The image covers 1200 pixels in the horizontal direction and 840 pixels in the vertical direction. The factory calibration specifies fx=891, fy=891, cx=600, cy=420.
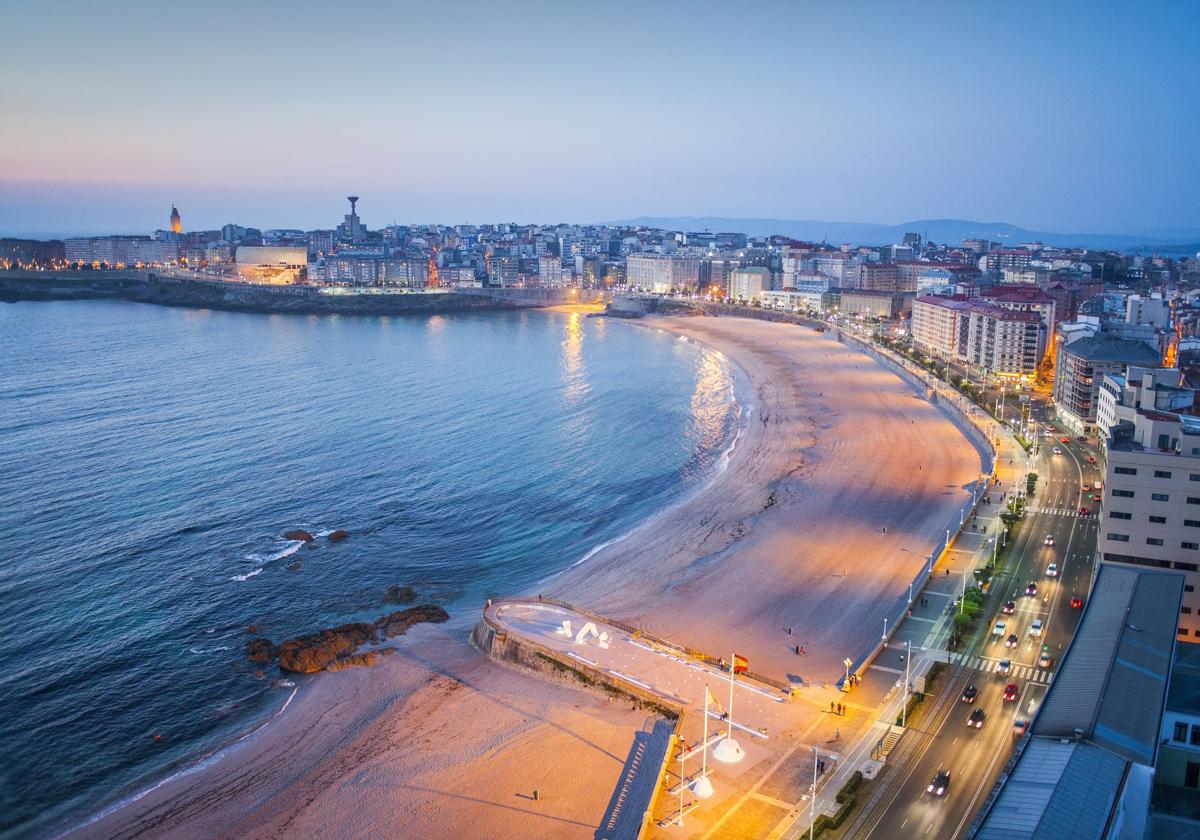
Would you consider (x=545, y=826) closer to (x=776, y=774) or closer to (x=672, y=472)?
(x=776, y=774)

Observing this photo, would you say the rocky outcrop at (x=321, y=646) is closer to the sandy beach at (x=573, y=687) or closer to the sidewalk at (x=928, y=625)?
the sandy beach at (x=573, y=687)

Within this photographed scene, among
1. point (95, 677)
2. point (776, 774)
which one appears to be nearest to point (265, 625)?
point (95, 677)

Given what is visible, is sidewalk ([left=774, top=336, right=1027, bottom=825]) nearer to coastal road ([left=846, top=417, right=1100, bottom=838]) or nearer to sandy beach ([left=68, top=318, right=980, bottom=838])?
coastal road ([left=846, top=417, right=1100, bottom=838])

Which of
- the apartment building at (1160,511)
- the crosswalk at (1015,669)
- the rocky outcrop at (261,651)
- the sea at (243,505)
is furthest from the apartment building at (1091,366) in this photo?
the rocky outcrop at (261,651)


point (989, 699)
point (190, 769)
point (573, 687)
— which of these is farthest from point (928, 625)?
point (190, 769)

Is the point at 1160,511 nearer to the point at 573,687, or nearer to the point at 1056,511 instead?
the point at 1056,511

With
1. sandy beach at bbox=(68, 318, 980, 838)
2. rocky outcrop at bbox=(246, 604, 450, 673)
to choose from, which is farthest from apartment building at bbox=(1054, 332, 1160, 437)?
rocky outcrop at bbox=(246, 604, 450, 673)

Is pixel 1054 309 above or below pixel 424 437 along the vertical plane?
above
